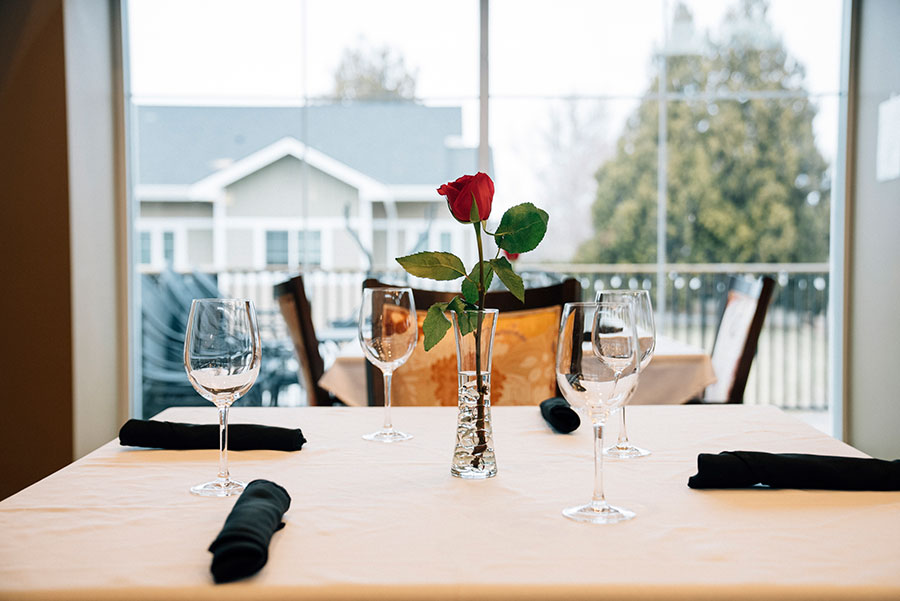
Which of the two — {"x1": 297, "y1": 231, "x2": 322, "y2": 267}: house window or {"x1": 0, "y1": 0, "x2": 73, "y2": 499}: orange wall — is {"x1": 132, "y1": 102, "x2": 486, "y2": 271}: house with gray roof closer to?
{"x1": 297, "y1": 231, "x2": 322, "y2": 267}: house window

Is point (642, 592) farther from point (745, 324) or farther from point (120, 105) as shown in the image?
point (120, 105)

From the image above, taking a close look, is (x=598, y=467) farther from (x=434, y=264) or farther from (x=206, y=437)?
(x=206, y=437)

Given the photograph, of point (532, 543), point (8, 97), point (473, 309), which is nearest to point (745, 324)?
point (473, 309)

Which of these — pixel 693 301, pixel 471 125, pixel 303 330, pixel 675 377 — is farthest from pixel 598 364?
pixel 693 301

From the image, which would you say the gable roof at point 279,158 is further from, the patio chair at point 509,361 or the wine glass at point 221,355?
the wine glass at point 221,355

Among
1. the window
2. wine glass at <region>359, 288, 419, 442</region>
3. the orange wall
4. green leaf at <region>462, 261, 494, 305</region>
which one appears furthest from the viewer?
the window

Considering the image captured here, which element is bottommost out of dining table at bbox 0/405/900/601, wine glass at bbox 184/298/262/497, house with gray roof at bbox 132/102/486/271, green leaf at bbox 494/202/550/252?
dining table at bbox 0/405/900/601

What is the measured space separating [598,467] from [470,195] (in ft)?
1.29

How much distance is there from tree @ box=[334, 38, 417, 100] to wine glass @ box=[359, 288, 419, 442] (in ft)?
10.5

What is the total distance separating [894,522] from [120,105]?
3942 mm

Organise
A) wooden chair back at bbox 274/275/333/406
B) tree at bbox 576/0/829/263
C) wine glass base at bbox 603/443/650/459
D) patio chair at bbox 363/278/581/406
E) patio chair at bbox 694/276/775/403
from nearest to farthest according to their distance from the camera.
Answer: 1. wine glass base at bbox 603/443/650/459
2. patio chair at bbox 363/278/581/406
3. wooden chair back at bbox 274/275/333/406
4. patio chair at bbox 694/276/775/403
5. tree at bbox 576/0/829/263

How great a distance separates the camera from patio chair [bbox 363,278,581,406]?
193 cm

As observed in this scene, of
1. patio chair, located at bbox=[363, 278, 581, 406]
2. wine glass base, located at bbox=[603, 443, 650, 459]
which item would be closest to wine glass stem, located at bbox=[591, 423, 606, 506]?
wine glass base, located at bbox=[603, 443, 650, 459]

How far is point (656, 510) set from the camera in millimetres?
922
